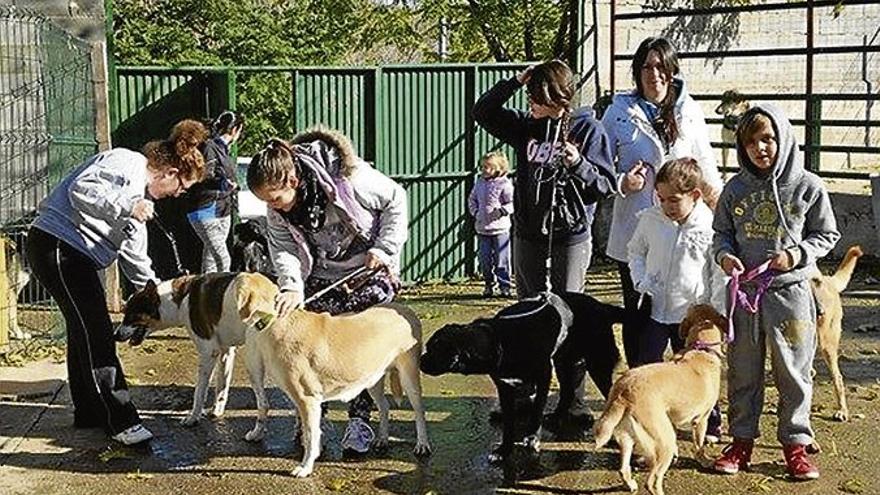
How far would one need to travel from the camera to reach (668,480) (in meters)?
6.10

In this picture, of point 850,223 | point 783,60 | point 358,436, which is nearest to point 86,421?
point 358,436

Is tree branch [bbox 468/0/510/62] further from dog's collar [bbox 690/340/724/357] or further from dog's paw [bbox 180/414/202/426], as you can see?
dog's collar [bbox 690/340/724/357]

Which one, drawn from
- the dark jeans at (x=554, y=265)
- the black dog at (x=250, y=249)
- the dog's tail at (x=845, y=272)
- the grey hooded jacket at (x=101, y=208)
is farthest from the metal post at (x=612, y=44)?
the grey hooded jacket at (x=101, y=208)

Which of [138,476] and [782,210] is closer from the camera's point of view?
[782,210]

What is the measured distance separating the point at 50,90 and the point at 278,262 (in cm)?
451

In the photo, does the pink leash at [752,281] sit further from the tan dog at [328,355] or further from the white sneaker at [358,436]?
the white sneaker at [358,436]

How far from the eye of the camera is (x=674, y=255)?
6.38 m

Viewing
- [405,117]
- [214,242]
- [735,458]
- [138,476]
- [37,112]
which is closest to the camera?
[735,458]

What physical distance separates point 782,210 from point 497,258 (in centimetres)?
619

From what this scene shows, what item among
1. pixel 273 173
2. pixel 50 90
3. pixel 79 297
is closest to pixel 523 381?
pixel 273 173

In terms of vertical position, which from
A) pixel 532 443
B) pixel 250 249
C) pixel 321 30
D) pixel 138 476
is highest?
pixel 321 30

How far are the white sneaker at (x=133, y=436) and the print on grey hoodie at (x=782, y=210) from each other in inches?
133

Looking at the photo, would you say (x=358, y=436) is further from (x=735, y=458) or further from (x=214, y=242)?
(x=214, y=242)

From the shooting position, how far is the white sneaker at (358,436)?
21.6 feet
